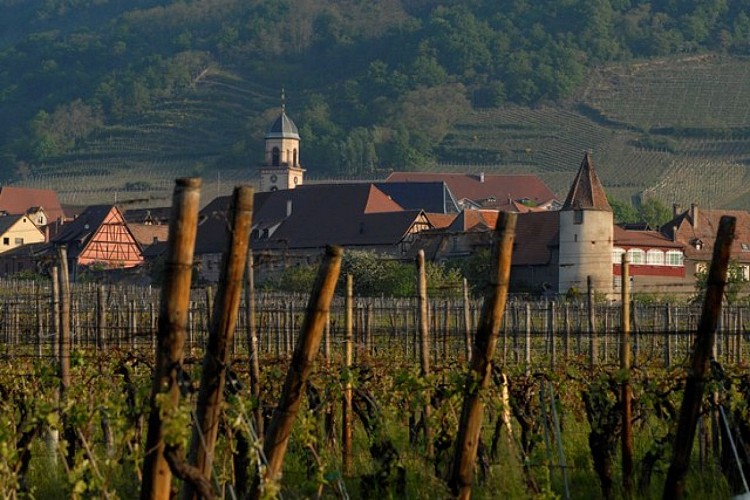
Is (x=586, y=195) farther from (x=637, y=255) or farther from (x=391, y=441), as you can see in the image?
(x=391, y=441)

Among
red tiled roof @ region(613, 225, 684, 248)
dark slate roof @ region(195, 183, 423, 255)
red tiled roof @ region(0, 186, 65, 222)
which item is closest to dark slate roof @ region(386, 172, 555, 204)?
red tiled roof @ region(0, 186, 65, 222)

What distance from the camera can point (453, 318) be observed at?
46.3m

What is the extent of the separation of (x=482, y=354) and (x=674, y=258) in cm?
7691

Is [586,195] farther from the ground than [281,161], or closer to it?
closer to it

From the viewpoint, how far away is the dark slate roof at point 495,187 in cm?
14664

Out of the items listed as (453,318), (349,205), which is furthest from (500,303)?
(349,205)

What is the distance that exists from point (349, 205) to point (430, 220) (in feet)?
25.9

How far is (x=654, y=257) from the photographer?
86812mm

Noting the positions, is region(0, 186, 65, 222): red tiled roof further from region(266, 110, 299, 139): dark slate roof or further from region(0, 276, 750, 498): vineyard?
region(0, 276, 750, 498): vineyard

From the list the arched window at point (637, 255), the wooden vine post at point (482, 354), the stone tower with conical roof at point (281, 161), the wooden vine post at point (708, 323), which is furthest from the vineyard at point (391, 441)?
the stone tower with conical roof at point (281, 161)

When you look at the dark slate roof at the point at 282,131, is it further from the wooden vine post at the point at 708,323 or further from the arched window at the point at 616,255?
the wooden vine post at the point at 708,323

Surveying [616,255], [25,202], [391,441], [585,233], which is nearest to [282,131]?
[25,202]

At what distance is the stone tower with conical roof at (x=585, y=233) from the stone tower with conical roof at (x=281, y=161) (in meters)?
61.9

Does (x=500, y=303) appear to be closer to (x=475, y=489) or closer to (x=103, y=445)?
(x=475, y=489)
